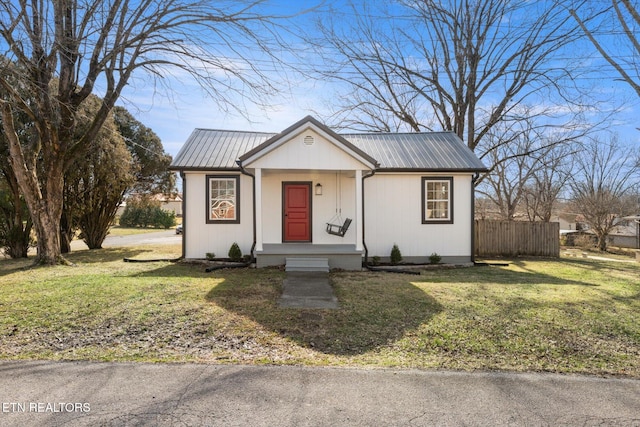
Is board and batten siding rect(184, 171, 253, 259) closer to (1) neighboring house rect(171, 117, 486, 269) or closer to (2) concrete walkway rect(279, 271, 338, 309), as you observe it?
(1) neighboring house rect(171, 117, 486, 269)

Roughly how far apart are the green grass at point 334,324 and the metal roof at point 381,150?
13.5 ft

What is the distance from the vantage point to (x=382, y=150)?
11633 mm

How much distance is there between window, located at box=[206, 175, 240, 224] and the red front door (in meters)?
1.44

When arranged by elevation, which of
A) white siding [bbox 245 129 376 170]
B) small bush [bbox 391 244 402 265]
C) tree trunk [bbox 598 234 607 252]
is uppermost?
white siding [bbox 245 129 376 170]

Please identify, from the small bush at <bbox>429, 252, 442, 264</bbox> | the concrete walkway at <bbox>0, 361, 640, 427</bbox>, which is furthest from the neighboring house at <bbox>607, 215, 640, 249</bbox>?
the concrete walkway at <bbox>0, 361, 640, 427</bbox>

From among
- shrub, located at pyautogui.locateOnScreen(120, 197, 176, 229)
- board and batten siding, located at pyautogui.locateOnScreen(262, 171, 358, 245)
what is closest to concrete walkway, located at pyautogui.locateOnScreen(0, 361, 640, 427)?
board and batten siding, located at pyautogui.locateOnScreen(262, 171, 358, 245)

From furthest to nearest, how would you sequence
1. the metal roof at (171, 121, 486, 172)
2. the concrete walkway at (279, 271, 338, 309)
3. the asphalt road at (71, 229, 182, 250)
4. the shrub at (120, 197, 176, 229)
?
the shrub at (120, 197, 176, 229) → the asphalt road at (71, 229, 182, 250) → the metal roof at (171, 121, 486, 172) → the concrete walkway at (279, 271, 338, 309)

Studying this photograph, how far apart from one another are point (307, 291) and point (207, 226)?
5020 millimetres

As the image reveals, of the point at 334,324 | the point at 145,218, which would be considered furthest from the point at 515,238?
the point at 145,218

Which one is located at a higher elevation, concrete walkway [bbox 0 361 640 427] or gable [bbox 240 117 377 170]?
gable [bbox 240 117 377 170]

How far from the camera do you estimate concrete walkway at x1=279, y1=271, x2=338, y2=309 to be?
559 cm

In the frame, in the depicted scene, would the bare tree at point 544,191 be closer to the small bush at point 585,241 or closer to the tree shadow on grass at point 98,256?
the small bush at point 585,241

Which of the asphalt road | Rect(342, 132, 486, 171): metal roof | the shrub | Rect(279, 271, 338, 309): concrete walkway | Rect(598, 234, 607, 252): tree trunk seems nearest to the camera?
Rect(279, 271, 338, 309): concrete walkway

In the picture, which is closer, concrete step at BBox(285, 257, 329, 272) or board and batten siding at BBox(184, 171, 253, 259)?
concrete step at BBox(285, 257, 329, 272)
